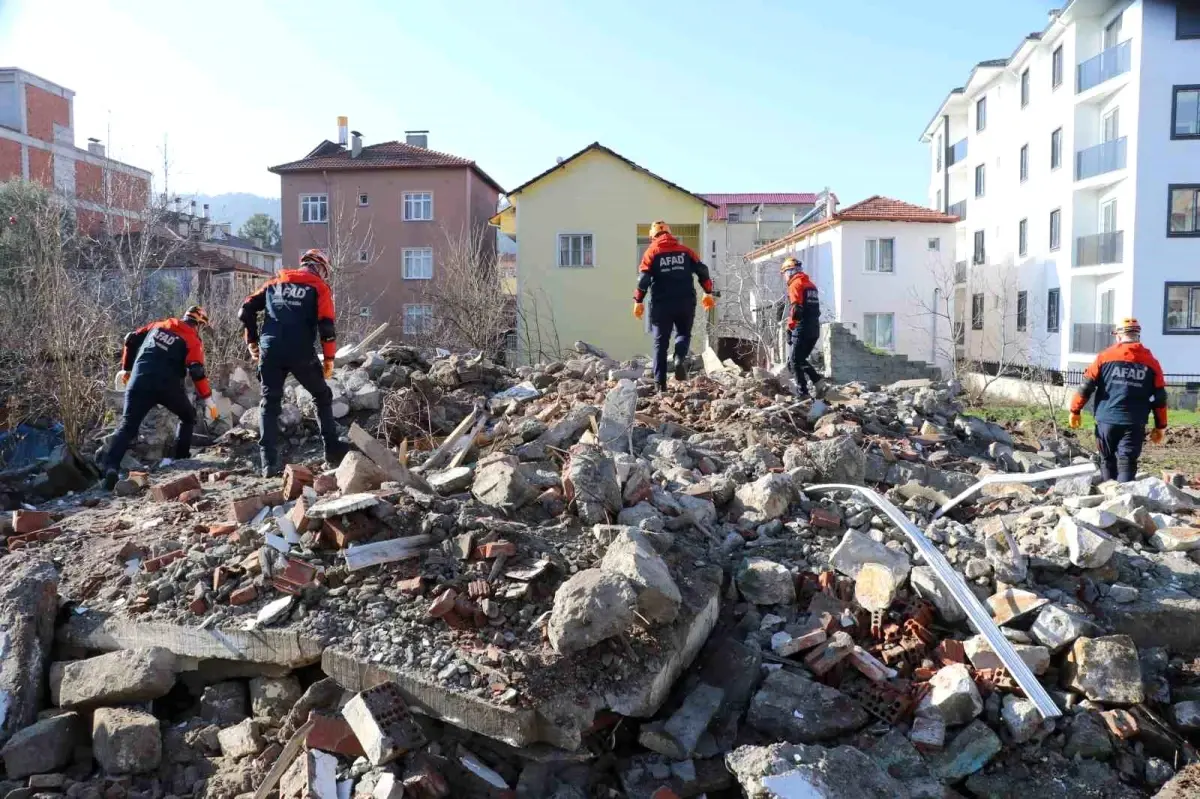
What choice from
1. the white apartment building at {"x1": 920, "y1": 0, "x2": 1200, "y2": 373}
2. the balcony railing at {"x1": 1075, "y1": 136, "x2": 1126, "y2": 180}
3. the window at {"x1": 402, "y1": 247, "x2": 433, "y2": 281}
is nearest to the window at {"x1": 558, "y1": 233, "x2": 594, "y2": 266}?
the window at {"x1": 402, "y1": 247, "x2": 433, "y2": 281}

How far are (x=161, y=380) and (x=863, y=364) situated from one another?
60.7ft

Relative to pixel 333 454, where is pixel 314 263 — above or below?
above

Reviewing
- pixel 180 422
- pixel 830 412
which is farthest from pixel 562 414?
pixel 180 422

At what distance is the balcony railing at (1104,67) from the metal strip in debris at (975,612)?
2241 cm

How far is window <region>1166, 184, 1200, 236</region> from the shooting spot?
21.7 m

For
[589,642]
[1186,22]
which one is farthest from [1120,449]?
[1186,22]

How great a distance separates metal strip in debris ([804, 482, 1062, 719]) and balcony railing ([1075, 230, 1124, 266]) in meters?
21.2

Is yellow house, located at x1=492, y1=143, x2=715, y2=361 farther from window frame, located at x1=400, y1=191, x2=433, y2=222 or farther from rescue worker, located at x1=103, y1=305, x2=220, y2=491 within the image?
rescue worker, located at x1=103, y1=305, x2=220, y2=491

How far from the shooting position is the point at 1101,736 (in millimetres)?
3768

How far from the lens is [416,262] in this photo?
31.2m

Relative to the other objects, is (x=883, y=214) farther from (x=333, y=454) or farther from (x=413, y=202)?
(x=333, y=454)

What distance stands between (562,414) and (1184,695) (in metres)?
4.62

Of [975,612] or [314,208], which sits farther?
[314,208]

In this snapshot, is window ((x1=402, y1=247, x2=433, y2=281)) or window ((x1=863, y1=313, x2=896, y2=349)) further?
window ((x1=402, y1=247, x2=433, y2=281))
